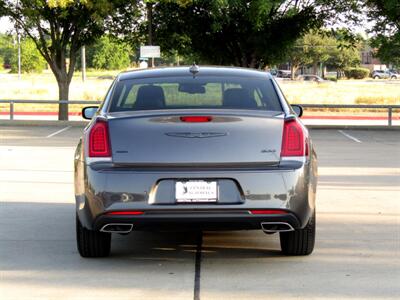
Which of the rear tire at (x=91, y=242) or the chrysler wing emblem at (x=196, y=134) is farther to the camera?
the rear tire at (x=91, y=242)

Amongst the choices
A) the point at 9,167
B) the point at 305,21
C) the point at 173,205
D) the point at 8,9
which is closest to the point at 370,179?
Result: the point at 9,167

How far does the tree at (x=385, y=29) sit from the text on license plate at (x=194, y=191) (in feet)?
57.9

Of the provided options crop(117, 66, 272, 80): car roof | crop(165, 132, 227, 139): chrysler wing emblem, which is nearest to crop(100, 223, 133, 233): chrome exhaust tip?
crop(165, 132, 227, 139): chrysler wing emblem

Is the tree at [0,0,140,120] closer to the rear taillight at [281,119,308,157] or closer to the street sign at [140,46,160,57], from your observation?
the street sign at [140,46,160,57]

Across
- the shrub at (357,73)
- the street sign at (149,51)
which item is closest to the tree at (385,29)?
the street sign at (149,51)

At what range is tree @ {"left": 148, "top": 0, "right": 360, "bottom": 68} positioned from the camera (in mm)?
24922

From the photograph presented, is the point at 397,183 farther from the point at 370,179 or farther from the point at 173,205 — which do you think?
the point at 173,205

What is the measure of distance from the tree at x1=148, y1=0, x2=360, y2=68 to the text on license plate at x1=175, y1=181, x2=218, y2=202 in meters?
18.6

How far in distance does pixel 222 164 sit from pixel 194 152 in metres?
0.23

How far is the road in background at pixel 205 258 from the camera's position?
5.86m

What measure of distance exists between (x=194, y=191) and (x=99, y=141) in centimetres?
83

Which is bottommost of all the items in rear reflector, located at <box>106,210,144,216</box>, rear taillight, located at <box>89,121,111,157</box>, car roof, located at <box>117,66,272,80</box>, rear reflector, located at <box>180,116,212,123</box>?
rear reflector, located at <box>106,210,144,216</box>

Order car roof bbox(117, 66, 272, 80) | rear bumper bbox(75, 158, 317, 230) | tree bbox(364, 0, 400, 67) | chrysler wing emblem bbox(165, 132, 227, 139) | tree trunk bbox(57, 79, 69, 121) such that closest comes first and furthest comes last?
1. rear bumper bbox(75, 158, 317, 230)
2. chrysler wing emblem bbox(165, 132, 227, 139)
3. car roof bbox(117, 66, 272, 80)
4. tree bbox(364, 0, 400, 67)
5. tree trunk bbox(57, 79, 69, 121)

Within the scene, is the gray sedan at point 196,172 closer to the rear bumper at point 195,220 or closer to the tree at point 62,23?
the rear bumper at point 195,220
